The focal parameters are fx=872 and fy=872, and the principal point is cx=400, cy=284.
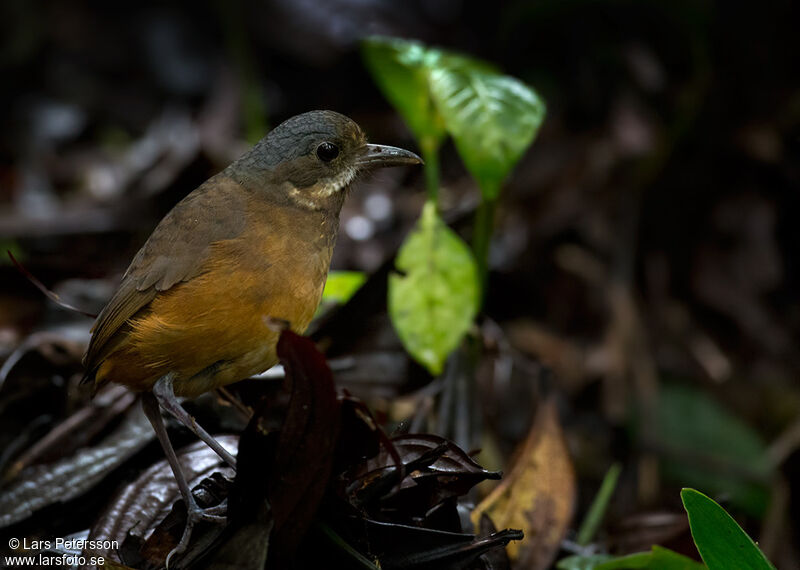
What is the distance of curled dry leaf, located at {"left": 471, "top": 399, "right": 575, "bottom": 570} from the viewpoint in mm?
2781

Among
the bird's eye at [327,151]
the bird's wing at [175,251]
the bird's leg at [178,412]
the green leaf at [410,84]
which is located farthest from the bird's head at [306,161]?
the green leaf at [410,84]

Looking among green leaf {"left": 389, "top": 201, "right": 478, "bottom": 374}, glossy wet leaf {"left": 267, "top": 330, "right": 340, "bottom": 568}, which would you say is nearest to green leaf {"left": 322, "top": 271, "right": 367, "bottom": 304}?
Answer: green leaf {"left": 389, "top": 201, "right": 478, "bottom": 374}

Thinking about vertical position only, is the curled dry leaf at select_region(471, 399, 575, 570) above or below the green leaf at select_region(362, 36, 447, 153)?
below

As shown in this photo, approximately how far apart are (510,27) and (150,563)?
4.41 metres

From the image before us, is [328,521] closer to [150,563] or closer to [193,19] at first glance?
[150,563]

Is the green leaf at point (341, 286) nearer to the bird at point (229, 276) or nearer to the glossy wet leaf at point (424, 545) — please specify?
the bird at point (229, 276)

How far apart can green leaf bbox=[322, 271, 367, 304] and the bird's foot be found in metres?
1.26

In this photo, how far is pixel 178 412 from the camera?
2.41m

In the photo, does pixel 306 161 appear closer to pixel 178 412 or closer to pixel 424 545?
pixel 178 412

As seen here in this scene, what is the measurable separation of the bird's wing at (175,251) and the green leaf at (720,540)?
1432mm

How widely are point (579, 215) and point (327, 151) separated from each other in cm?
278

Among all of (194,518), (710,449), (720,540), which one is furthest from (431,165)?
(710,449)

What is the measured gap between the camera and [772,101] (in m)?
4.98

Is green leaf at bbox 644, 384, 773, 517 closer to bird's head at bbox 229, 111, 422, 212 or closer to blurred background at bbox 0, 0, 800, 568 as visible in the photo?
blurred background at bbox 0, 0, 800, 568
